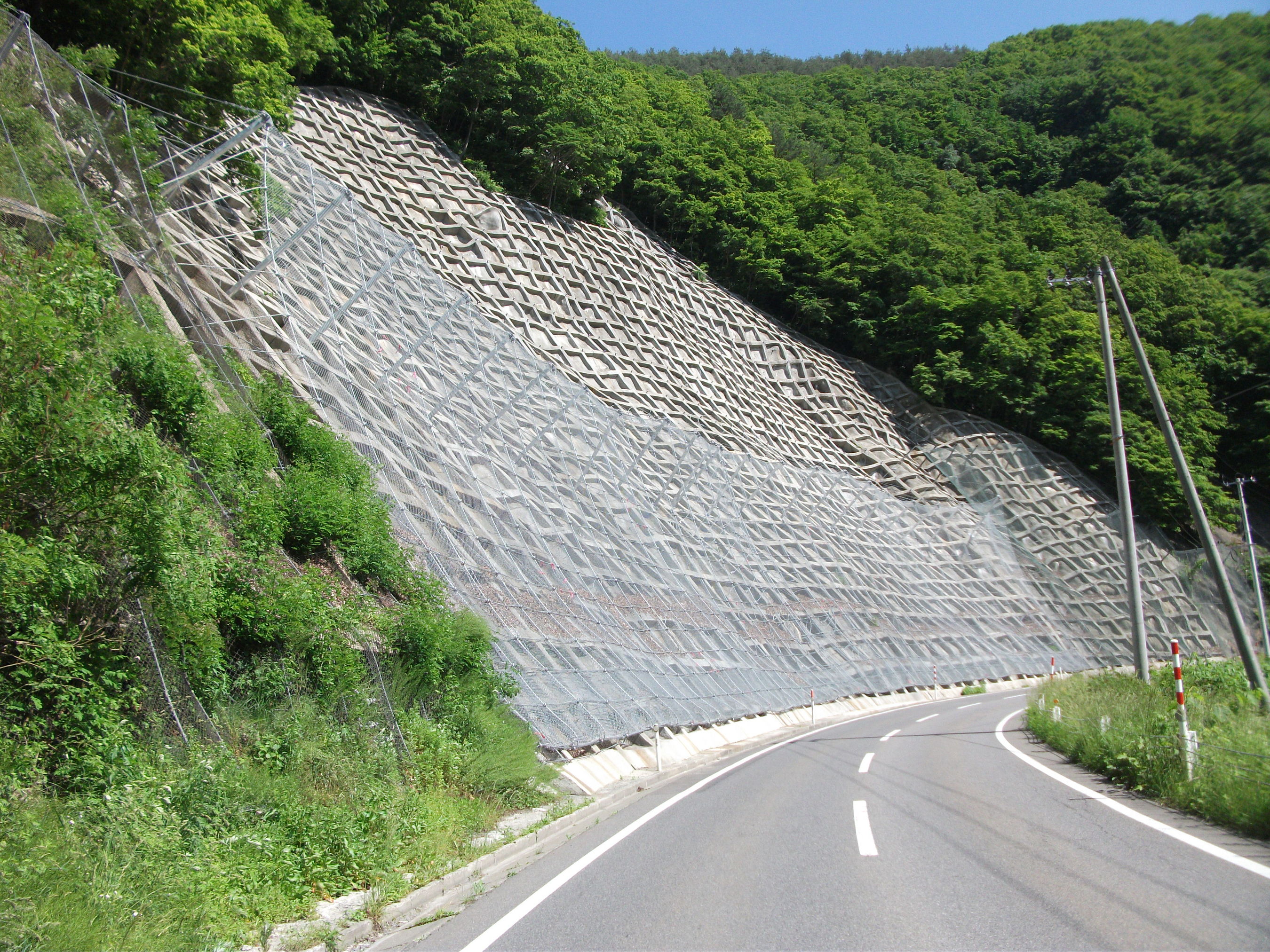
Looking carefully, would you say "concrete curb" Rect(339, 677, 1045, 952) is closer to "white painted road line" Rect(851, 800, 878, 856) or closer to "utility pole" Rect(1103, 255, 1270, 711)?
"white painted road line" Rect(851, 800, 878, 856)

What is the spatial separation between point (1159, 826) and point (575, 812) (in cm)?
593

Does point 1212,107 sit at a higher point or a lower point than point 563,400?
higher

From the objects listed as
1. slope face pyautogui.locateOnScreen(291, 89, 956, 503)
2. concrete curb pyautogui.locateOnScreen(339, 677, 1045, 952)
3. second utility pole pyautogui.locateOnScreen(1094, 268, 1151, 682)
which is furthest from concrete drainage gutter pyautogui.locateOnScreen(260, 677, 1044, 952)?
slope face pyautogui.locateOnScreen(291, 89, 956, 503)

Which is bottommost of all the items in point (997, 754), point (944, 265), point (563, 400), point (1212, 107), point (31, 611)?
point (997, 754)

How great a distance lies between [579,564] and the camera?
1905cm

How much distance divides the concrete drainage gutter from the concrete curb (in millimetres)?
11

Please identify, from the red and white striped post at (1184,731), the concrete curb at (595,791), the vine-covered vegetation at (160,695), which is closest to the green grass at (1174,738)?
the red and white striped post at (1184,731)

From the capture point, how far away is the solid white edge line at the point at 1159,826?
5.87 m

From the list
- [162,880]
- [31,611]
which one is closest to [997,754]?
[162,880]

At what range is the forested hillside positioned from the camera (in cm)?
2372

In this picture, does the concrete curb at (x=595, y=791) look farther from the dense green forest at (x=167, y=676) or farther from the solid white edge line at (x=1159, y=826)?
the solid white edge line at (x=1159, y=826)

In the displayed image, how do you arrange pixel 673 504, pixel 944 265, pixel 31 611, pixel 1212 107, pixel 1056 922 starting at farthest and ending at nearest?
pixel 944 265
pixel 1212 107
pixel 673 504
pixel 31 611
pixel 1056 922

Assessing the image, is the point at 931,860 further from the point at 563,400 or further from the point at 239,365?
the point at 563,400

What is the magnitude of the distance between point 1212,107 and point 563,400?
48121 mm
